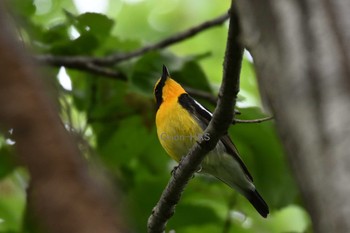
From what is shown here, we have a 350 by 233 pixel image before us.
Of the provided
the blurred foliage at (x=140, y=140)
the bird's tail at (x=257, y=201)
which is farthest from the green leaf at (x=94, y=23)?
the bird's tail at (x=257, y=201)

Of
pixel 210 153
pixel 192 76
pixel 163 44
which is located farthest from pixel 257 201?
pixel 163 44

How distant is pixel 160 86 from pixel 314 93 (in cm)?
570

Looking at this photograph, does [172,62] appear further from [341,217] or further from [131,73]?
[341,217]

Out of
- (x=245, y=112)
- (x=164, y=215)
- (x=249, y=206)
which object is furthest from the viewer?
(x=249, y=206)

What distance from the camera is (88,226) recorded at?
0.85 metres

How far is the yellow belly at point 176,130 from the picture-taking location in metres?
5.95

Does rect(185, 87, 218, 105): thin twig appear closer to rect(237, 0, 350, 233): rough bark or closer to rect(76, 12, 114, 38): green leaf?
rect(76, 12, 114, 38): green leaf

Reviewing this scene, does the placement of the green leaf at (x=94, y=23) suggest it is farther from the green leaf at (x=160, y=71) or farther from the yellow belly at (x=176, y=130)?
the yellow belly at (x=176, y=130)

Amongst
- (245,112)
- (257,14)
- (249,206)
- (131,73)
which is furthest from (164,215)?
(257,14)

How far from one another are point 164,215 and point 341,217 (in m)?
3.59

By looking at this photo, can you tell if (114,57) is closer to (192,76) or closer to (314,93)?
(192,76)

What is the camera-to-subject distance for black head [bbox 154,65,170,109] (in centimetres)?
650

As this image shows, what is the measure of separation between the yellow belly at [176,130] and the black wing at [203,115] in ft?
0.18

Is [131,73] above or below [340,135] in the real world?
below
